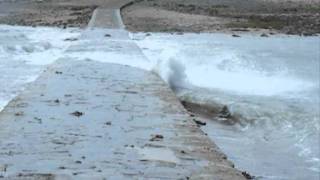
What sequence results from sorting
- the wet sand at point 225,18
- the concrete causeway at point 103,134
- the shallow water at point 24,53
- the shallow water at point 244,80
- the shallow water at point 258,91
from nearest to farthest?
the concrete causeway at point 103,134, the shallow water at point 258,91, the shallow water at point 244,80, the shallow water at point 24,53, the wet sand at point 225,18

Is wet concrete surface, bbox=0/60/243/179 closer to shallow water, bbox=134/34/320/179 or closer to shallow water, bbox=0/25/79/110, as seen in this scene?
shallow water, bbox=134/34/320/179

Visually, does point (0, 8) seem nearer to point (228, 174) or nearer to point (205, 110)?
point (205, 110)

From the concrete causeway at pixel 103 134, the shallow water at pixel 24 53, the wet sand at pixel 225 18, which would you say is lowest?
the wet sand at pixel 225 18

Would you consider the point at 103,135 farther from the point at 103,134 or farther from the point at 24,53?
the point at 24,53

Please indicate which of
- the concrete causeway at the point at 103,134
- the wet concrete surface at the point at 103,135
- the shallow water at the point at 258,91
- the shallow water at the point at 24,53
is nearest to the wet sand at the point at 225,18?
the shallow water at the point at 24,53

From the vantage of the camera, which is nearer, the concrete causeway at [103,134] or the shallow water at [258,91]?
the concrete causeway at [103,134]

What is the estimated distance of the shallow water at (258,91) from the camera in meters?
11.1

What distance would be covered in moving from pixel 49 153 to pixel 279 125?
6942mm

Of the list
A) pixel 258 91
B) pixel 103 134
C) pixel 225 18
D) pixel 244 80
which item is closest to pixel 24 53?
pixel 244 80

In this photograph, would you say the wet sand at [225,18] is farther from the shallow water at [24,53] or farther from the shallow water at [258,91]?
the shallow water at [258,91]

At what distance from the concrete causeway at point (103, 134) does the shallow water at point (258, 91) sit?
51.1 inches

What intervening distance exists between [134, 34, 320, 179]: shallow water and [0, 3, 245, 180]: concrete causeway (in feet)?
4.26

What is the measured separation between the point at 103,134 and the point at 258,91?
935 centimetres

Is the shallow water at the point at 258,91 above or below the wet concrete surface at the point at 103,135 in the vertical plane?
below
